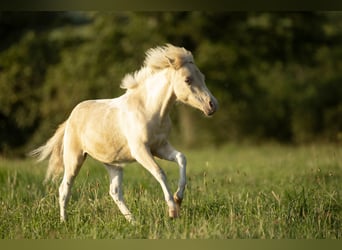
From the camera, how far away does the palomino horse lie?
7.43 m

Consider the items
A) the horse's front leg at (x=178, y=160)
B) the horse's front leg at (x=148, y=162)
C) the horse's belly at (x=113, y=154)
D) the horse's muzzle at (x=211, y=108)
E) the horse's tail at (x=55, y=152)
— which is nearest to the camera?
the horse's front leg at (x=178, y=160)

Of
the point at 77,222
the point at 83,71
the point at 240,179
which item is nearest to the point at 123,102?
the point at 77,222

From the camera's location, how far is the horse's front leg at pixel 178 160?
7086 mm

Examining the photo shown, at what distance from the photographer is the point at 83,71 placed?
25922mm

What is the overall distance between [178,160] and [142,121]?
2.00ft

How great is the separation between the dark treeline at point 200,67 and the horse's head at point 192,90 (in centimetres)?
1613

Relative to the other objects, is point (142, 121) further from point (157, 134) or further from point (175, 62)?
point (175, 62)

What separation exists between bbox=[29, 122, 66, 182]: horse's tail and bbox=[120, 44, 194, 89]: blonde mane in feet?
4.42

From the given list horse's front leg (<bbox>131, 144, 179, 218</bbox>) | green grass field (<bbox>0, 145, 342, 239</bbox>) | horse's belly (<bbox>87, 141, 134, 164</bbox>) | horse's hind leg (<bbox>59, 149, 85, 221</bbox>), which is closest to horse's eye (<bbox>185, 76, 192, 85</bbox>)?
horse's front leg (<bbox>131, 144, 179, 218</bbox>)

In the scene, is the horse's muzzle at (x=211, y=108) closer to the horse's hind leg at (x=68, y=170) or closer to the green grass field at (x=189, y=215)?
the green grass field at (x=189, y=215)

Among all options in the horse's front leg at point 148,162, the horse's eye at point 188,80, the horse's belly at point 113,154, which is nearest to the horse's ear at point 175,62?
the horse's eye at point 188,80

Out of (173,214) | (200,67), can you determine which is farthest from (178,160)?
(200,67)

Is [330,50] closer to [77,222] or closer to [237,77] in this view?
[237,77]

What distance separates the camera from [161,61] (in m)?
7.68
